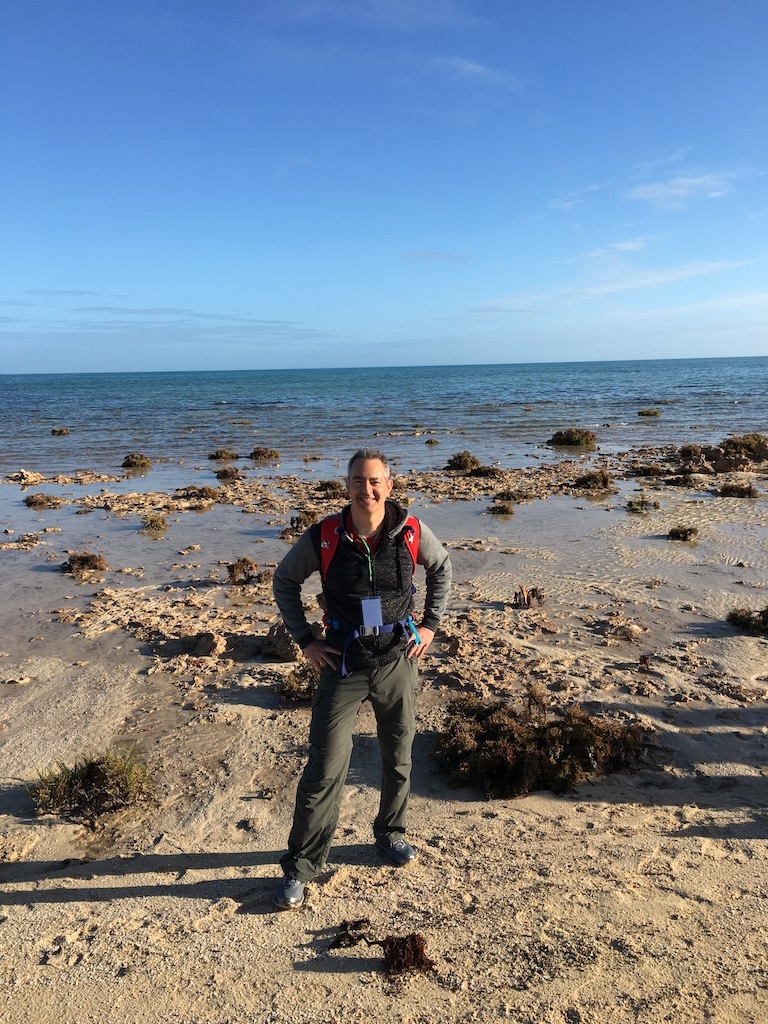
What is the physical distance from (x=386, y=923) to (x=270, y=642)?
12.5 ft

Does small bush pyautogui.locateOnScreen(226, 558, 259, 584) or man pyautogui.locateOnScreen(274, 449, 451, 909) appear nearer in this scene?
man pyautogui.locateOnScreen(274, 449, 451, 909)

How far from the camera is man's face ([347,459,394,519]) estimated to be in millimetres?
3322

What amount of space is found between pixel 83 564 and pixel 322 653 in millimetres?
7813

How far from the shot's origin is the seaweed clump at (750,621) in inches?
280

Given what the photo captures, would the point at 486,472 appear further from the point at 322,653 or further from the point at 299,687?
the point at 322,653

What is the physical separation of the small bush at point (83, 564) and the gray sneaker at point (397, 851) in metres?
7.41

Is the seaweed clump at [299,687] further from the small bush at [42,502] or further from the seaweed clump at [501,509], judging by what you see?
the small bush at [42,502]

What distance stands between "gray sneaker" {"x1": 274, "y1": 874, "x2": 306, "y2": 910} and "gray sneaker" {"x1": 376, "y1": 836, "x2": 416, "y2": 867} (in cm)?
56

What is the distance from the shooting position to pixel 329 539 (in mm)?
3389

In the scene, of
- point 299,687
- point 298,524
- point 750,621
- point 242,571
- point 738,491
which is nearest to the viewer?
point 299,687

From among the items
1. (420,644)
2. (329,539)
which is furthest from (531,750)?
(329,539)

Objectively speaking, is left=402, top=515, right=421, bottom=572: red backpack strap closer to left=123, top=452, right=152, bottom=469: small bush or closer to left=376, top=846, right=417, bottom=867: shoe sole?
left=376, top=846, right=417, bottom=867: shoe sole

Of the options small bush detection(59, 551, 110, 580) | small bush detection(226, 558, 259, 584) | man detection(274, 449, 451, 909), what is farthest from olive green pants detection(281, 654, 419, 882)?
small bush detection(59, 551, 110, 580)

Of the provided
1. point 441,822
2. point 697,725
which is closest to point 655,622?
point 697,725
